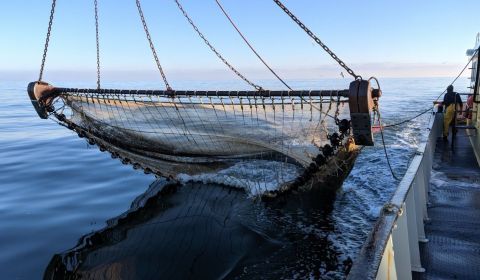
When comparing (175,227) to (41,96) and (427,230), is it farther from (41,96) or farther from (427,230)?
(427,230)

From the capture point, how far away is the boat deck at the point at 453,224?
15.1 feet

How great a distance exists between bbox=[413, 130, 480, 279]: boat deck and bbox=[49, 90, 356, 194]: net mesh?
2006 millimetres

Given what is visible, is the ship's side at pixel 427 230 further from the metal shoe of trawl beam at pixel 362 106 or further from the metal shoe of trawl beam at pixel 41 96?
the metal shoe of trawl beam at pixel 41 96

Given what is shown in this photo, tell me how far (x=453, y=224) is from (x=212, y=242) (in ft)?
12.9

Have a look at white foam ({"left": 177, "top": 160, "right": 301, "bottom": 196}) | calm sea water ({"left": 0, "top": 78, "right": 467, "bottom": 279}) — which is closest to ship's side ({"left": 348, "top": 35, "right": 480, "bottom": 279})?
calm sea water ({"left": 0, "top": 78, "right": 467, "bottom": 279})

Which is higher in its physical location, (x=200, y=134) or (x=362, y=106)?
(x=362, y=106)

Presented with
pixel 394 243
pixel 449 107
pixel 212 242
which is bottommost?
pixel 212 242

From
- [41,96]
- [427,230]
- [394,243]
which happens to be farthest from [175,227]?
[394,243]

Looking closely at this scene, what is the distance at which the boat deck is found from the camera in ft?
15.1

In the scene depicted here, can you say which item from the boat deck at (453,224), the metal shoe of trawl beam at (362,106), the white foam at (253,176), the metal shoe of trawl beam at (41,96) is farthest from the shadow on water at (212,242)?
the metal shoe of trawl beam at (41,96)

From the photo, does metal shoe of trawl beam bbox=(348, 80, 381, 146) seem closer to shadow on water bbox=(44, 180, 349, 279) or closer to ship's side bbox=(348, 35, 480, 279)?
ship's side bbox=(348, 35, 480, 279)

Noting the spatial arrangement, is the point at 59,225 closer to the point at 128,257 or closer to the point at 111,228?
the point at 111,228

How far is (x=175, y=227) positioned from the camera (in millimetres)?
7961

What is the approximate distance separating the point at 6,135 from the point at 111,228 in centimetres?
1830
